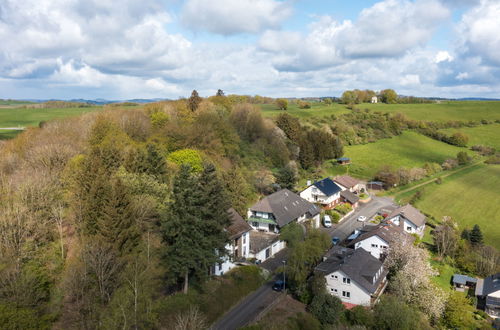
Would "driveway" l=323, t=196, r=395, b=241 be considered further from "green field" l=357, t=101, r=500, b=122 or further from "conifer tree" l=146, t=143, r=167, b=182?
"green field" l=357, t=101, r=500, b=122

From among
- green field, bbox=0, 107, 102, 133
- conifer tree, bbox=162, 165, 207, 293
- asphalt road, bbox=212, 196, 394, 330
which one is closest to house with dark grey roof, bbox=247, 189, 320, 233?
asphalt road, bbox=212, 196, 394, 330

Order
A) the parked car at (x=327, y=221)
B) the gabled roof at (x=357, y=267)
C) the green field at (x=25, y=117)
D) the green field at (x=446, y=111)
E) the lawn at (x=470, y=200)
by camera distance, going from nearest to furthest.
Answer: the gabled roof at (x=357, y=267) < the parked car at (x=327, y=221) < the lawn at (x=470, y=200) < the green field at (x=25, y=117) < the green field at (x=446, y=111)

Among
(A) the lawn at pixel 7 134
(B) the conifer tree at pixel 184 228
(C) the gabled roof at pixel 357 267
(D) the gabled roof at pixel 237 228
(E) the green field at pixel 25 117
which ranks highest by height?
(E) the green field at pixel 25 117

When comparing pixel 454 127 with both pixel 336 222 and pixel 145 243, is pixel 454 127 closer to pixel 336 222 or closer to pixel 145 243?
pixel 336 222

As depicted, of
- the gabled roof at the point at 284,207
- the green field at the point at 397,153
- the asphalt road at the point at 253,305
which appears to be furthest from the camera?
the green field at the point at 397,153

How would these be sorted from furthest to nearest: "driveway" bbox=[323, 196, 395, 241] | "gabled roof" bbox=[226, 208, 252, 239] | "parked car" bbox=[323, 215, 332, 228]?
"parked car" bbox=[323, 215, 332, 228], "driveway" bbox=[323, 196, 395, 241], "gabled roof" bbox=[226, 208, 252, 239]

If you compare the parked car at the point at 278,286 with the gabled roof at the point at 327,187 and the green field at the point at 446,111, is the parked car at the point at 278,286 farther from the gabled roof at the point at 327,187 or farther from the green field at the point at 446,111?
the green field at the point at 446,111

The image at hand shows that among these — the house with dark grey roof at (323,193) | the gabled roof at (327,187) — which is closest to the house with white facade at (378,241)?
the house with dark grey roof at (323,193)
